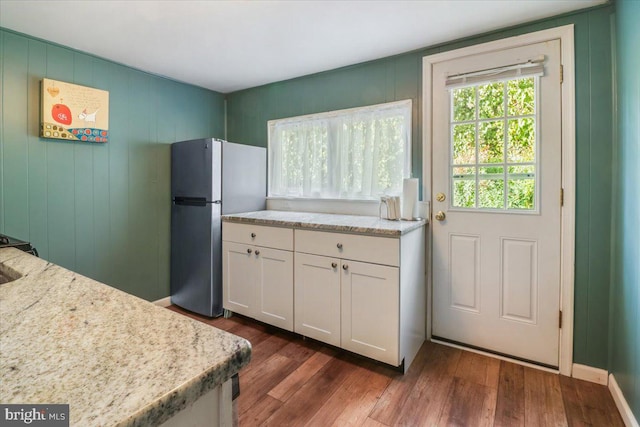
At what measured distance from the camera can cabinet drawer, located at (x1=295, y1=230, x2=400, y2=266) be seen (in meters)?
1.86

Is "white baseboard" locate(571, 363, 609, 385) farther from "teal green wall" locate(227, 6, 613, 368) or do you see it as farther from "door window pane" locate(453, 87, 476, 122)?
"door window pane" locate(453, 87, 476, 122)

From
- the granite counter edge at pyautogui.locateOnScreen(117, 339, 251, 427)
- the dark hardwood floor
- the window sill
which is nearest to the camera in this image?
the granite counter edge at pyautogui.locateOnScreen(117, 339, 251, 427)

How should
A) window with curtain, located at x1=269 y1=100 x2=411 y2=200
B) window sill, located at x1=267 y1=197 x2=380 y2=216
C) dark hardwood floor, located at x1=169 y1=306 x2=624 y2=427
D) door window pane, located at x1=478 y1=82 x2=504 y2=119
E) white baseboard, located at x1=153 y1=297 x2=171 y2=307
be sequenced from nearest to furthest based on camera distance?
1. dark hardwood floor, located at x1=169 y1=306 x2=624 y2=427
2. door window pane, located at x1=478 y1=82 x2=504 y2=119
3. window with curtain, located at x1=269 y1=100 x2=411 y2=200
4. window sill, located at x1=267 y1=197 x2=380 y2=216
5. white baseboard, located at x1=153 y1=297 x2=171 y2=307

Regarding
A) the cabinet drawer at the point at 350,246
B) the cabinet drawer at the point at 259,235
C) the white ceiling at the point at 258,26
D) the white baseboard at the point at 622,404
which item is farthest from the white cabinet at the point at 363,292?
the white ceiling at the point at 258,26

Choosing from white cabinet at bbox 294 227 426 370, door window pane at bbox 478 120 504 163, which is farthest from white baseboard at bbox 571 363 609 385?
door window pane at bbox 478 120 504 163

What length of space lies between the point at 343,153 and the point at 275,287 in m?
1.25

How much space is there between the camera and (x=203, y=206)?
2678 millimetres

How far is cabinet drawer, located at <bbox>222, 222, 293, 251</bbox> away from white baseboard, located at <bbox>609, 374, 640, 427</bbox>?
6.48 ft

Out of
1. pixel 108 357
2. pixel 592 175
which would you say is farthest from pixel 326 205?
pixel 108 357

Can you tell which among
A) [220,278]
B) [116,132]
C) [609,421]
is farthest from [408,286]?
[116,132]

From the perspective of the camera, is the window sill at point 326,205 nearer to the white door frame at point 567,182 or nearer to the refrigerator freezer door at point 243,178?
the refrigerator freezer door at point 243,178

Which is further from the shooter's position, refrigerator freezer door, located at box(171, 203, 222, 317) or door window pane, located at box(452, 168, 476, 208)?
refrigerator freezer door, located at box(171, 203, 222, 317)

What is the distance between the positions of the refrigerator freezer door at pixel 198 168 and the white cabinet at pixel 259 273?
1.18 ft

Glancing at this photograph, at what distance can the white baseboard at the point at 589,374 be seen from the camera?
5.98 ft
